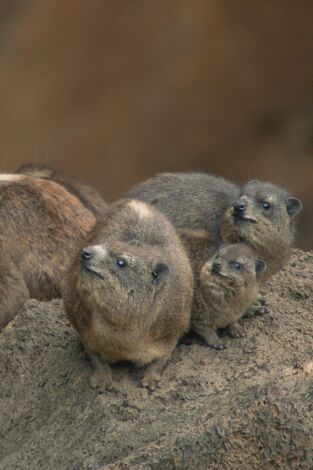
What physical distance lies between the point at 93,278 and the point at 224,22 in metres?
6.01

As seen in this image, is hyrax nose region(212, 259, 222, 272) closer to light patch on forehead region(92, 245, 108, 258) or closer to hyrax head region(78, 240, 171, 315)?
hyrax head region(78, 240, 171, 315)

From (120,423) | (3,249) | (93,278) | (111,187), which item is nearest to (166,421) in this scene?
(120,423)

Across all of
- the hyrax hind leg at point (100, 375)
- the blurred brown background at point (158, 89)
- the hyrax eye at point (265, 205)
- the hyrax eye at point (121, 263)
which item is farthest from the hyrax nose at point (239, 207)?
the blurred brown background at point (158, 89)

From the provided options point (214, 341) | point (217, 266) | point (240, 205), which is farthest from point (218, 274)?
point (240, 205)

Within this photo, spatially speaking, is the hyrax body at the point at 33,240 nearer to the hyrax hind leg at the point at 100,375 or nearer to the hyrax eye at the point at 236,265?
the hyrax hind leg at the point at 100,375

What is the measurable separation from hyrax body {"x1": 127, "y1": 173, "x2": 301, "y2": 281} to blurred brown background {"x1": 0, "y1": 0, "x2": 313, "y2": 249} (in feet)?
11.5

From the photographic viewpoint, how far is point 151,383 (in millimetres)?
9406

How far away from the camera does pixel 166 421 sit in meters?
9.06

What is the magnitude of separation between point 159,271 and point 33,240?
1.78 meters

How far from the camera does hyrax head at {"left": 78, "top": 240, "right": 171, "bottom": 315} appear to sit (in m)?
9.05

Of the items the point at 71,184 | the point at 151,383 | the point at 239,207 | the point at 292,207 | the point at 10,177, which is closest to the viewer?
the point at 151,383

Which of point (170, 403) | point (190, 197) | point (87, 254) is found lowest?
point (170, 403)

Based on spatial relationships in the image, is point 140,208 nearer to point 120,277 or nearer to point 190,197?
point 120,277

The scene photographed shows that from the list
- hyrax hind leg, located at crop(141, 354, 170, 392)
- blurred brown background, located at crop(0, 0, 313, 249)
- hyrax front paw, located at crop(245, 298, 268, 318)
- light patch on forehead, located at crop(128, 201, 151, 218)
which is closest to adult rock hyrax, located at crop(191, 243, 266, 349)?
hyrax front paw, located at crop(245, 298, 268, 318)
